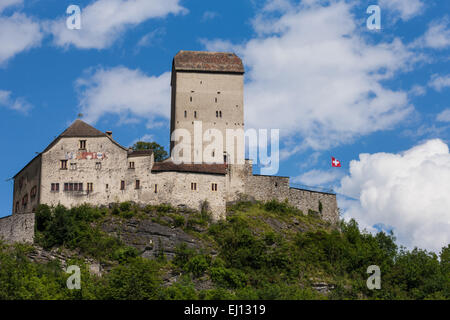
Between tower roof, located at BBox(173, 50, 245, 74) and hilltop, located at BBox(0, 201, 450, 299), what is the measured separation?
16222mm

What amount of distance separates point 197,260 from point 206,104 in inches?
877

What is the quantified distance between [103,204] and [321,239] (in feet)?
72.8

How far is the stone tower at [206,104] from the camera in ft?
294

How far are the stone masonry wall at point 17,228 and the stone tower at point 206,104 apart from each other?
19.5 metres

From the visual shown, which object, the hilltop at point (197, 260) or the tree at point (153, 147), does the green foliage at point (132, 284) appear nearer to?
the hilltop at point (197, 260)

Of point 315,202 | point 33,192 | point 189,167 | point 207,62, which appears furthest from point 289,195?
point 33,192

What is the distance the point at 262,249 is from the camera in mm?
77812

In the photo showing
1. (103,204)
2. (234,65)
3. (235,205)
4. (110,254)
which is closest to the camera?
(110,254)

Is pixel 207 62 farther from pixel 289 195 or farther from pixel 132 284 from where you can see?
pixel 132 284

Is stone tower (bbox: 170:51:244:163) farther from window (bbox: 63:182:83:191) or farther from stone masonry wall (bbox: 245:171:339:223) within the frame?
window (bbox: 63:182:83:191)

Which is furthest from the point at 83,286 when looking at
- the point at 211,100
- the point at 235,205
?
the point at 211,100

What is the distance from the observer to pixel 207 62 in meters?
93.1
